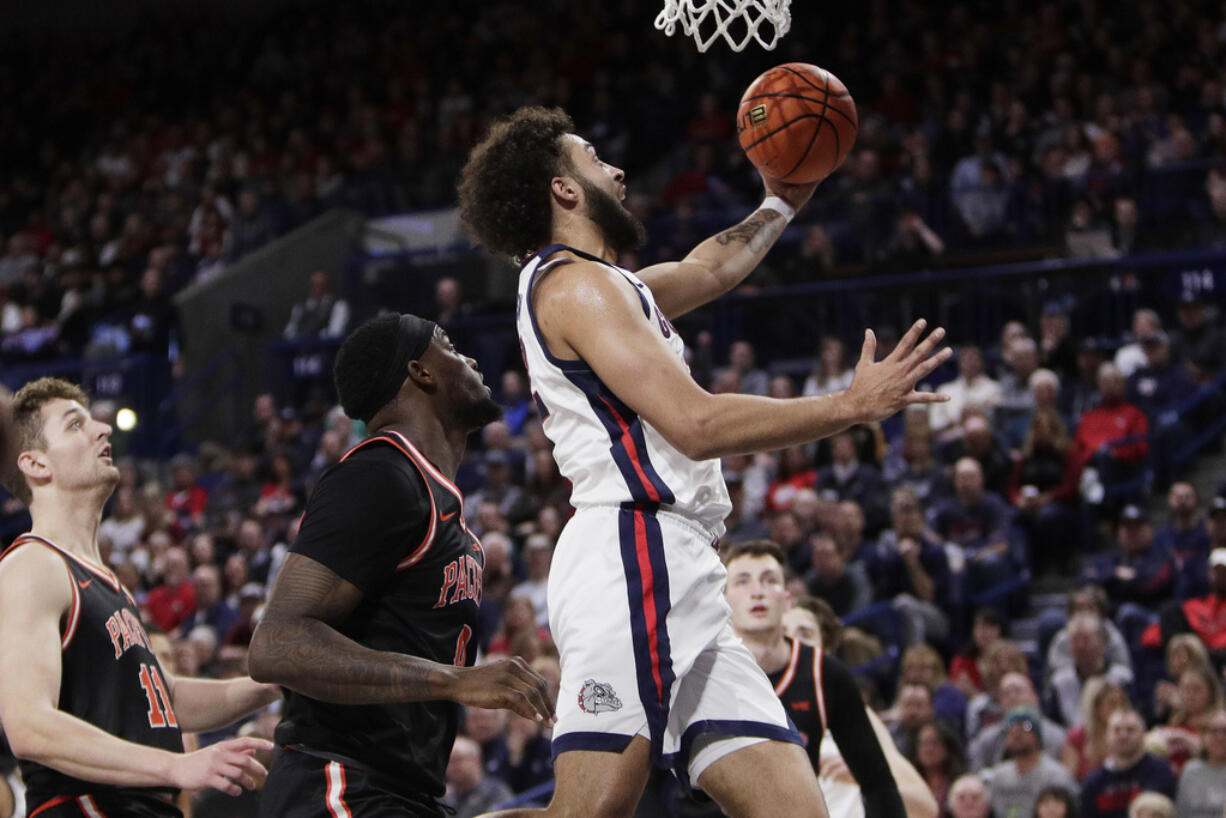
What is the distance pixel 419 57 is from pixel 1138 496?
12550mm

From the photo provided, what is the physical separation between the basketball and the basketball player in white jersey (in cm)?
98

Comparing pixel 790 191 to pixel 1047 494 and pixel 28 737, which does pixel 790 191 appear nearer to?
pixel 28 737

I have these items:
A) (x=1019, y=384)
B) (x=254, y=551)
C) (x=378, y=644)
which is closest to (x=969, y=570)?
(x=1019, y=384)

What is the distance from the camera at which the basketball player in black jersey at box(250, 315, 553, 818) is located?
3025 mm

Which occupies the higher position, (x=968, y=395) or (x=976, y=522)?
(x=968, y=395)

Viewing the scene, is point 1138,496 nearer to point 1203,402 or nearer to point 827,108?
point 1203,402

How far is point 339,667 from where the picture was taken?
3.03 meters

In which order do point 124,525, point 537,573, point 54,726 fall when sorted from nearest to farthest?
point 54,726 < point 537,573 < point 124,525

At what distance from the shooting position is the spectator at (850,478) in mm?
9578

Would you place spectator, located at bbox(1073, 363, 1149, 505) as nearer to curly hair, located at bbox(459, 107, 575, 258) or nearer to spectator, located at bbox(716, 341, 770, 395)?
spectator, located at bbox(716, 341, 770, 395)

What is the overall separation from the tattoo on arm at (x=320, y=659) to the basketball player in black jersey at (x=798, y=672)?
1935 mm

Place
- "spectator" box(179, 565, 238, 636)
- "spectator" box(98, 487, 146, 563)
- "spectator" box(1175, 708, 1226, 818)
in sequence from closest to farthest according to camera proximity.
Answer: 1. "spectator" box(1175, 708, 1226, 818)
2. "spectator" box(179, 565, 238, 636)
3. "spectator" box(98, 487, 146, 563)

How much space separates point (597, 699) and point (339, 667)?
0.56m

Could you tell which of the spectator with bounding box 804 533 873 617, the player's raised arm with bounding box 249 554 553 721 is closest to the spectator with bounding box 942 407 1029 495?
the spectator with bounding box 804 533 873 617
